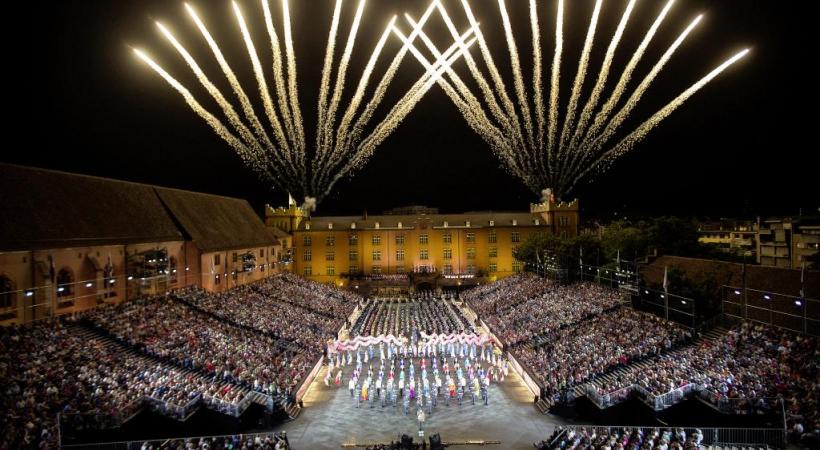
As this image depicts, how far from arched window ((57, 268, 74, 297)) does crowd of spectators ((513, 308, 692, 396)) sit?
2911cm

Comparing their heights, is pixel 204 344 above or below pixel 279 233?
below

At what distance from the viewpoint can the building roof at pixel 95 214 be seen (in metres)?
30.7

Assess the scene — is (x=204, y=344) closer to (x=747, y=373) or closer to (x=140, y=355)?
(x=140, y=355)

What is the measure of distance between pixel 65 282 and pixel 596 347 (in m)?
33.4

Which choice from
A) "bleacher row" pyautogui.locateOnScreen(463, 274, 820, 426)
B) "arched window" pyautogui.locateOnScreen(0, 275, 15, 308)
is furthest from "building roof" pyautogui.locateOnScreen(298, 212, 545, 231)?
"arched window" pyautogui.locateOnScreen(0, 275, 15, 308)

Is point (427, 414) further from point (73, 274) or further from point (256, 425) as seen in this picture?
point (73, 274)

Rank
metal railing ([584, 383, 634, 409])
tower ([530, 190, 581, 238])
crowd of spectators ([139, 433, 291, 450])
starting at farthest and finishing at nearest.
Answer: tower ([530, 190, 581, 238]) < metal railing ([584, 383, 634, 409]) < crowd of spectators ([139, 433, 291, 450])

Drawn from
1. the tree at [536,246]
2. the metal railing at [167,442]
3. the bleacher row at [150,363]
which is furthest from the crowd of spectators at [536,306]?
the metal railing at [167,442]

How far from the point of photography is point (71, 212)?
34594mm

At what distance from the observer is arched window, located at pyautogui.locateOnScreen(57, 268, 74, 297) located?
104 ft

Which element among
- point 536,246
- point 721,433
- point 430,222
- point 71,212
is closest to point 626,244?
point 536,246

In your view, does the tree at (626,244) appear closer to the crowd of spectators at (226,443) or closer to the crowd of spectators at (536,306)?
the crowd of spectators at (536,306)

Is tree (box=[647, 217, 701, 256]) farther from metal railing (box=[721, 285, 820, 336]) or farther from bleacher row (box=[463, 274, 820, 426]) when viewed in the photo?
metal railing (box=[721, 285, 820, 336])

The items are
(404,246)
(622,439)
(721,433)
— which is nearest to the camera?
(622,439)
